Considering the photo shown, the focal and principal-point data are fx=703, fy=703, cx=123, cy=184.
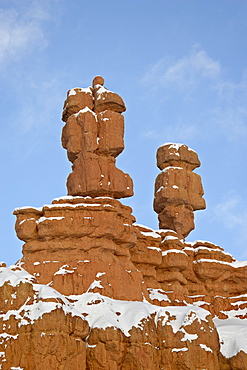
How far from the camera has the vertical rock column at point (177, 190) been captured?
79.3m

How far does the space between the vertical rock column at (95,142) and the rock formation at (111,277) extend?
0.37 feet

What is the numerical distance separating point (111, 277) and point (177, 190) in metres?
22.4

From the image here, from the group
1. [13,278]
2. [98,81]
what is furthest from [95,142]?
[13,278]

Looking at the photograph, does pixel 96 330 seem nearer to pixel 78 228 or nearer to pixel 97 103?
pixel 78 228

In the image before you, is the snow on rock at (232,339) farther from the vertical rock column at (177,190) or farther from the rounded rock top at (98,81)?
the rounded rock top at (98,81)

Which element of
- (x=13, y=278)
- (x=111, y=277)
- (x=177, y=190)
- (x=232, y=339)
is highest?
(x=177, y=190)

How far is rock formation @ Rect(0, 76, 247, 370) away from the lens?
4797 centimetres

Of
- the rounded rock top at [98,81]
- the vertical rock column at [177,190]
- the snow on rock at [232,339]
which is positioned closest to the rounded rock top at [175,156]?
the vertical rock column at [177,190]

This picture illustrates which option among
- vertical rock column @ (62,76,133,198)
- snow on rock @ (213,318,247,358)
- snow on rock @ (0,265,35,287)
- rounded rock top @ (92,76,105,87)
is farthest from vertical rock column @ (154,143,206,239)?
snow on rock @ (0,265,35,287)

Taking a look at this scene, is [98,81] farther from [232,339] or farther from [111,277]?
[232,339]

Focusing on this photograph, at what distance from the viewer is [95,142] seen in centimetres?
6725

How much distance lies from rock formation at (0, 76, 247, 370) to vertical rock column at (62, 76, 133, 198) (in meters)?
0.11

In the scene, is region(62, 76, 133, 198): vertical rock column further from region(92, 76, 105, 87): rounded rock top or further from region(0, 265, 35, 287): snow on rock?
region(0, 265, 35, 287): snow on rock

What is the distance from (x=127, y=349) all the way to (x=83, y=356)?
3.40 m
